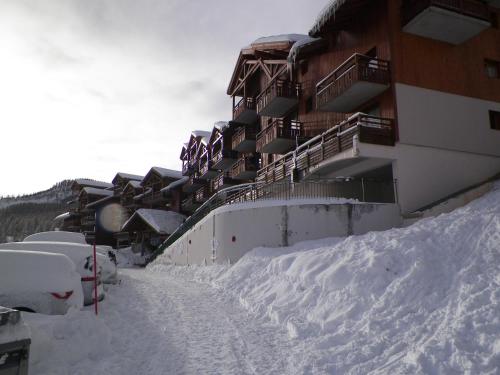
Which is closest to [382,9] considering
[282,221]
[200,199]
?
[282,221]

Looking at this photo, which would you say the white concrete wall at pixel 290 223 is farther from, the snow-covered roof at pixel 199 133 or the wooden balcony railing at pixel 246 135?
the snow-covered roof at pixel 199 133

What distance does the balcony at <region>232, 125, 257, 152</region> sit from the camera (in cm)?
3038

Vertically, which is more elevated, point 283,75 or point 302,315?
point 283,75

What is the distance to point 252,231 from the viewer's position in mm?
15820

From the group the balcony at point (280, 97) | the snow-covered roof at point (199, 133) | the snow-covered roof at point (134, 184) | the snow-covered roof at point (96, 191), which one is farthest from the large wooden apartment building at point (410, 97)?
the snow-covered roof at point (96, 191)

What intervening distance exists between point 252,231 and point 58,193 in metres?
140

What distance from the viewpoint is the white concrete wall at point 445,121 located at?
16.7 meters

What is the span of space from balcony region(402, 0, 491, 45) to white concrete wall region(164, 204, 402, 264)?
8.33m

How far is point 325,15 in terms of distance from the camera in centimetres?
1917

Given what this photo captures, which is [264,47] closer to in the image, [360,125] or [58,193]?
[360,125]

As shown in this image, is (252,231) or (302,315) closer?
(302,315)

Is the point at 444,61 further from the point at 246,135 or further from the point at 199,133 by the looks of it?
the point at 199,133

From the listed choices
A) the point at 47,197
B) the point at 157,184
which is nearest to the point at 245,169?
the point at 157,184

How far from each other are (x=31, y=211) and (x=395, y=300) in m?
134
